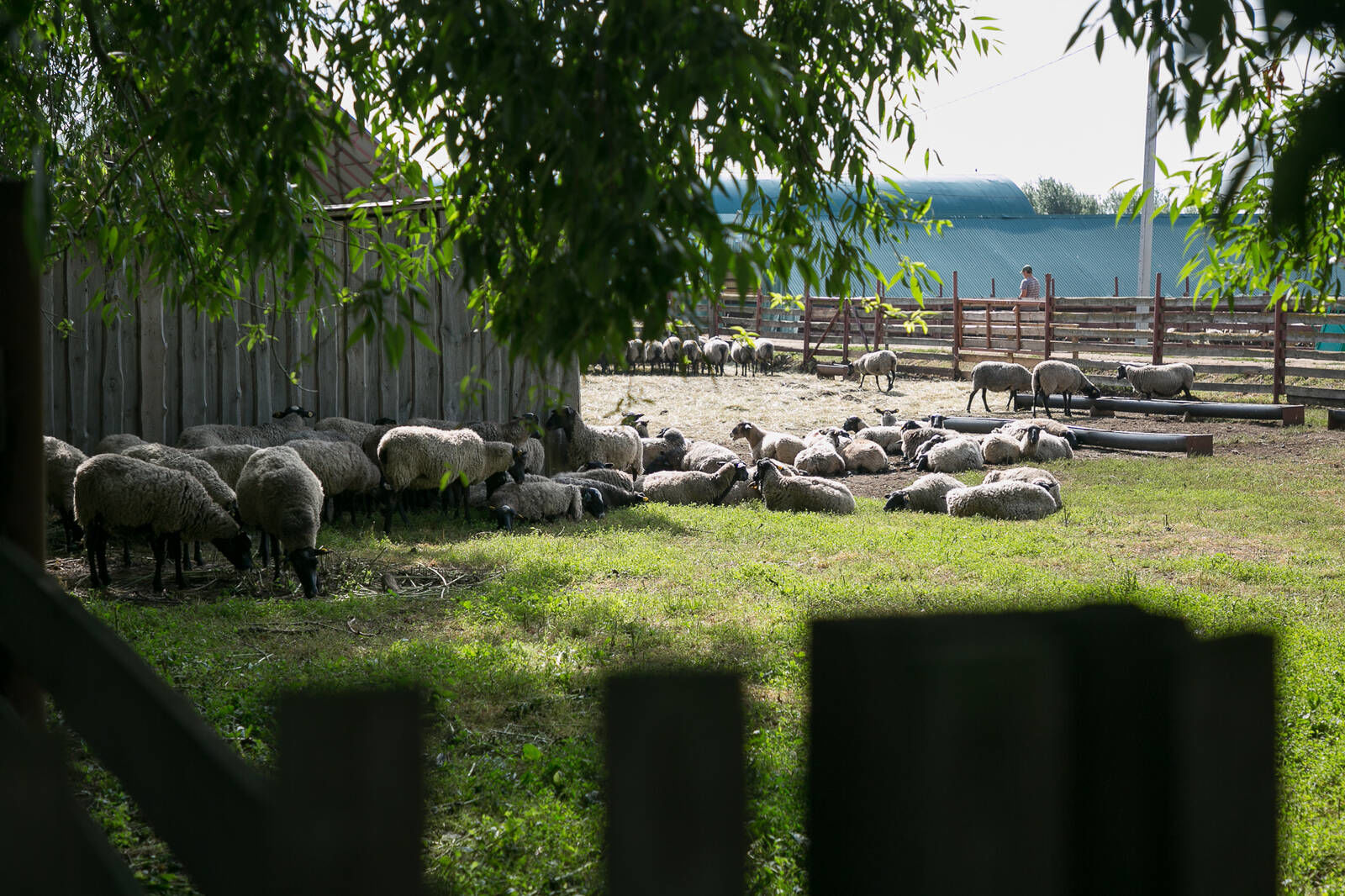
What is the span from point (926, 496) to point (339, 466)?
20.9ft

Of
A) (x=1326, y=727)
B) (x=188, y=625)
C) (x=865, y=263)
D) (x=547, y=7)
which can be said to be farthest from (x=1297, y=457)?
(x=547, y=7)

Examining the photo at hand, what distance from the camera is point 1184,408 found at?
60.6 feet

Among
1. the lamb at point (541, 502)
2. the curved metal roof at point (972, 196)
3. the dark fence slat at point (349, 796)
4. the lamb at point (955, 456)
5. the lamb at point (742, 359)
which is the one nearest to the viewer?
the dark fence slat at point (349, 796)

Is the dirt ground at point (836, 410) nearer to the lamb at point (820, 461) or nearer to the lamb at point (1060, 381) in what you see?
the lamb at point (820, 461)

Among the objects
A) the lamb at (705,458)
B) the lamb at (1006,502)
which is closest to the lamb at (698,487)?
the lamb at (705,458)

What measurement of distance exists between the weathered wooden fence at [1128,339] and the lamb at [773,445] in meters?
3.81

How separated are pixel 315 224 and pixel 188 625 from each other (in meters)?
3.03

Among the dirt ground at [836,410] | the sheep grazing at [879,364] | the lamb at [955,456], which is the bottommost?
the lamb at [955,456]

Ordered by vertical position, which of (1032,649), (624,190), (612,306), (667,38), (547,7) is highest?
(547,7)

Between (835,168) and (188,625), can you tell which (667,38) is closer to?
(835,168)

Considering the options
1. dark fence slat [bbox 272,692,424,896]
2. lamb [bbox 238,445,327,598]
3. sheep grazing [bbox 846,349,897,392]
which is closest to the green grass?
dark fence slat [bbox 272,692,424,896]

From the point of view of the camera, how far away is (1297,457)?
1420 centimetres

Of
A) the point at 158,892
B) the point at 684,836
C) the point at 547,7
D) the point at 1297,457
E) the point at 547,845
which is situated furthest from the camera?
the point at 1297,457

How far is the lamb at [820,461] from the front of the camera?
14273 millimetres
